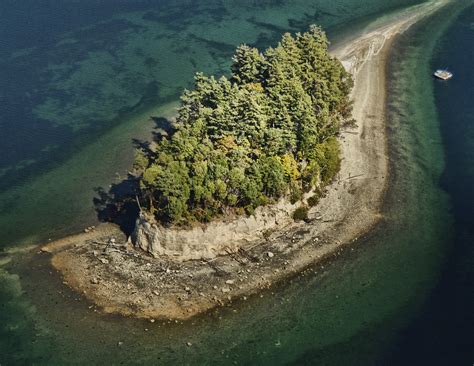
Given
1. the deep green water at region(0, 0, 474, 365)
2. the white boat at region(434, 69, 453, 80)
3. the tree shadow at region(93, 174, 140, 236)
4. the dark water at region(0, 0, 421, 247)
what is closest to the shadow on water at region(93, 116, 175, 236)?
the tree shadow at region(93, 174, 140, 236)

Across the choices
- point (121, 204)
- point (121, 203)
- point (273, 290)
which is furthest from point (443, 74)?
point (121, 204)

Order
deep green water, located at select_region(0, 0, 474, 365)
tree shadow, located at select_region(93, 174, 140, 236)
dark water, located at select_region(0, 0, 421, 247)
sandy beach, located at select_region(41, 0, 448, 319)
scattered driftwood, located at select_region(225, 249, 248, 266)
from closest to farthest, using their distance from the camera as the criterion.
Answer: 1. deep green water, located at select_region(0, 0, 474, 365)
2. sandy beach, located at select_region(41, 0, 448, 319)
3. scattered driftwood, located at select_region(225, 249, 248, 266)
4. tree shadow, located at select_region(93, 174, 140, 236)
5. dark water, located at select_region(0, 0, 421, 247)

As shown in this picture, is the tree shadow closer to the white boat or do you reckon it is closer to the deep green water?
the deep green water

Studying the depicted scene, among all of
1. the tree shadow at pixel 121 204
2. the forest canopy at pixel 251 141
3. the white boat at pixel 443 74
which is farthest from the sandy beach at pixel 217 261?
the white boat at pixel 443 74

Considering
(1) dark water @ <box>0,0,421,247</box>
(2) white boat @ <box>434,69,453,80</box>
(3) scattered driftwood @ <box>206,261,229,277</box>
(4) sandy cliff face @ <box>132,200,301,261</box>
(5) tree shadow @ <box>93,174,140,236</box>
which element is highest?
(1) dark water @ <box>0,0,421,247</box>

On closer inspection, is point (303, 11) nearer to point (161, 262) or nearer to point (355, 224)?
point (355, 224)

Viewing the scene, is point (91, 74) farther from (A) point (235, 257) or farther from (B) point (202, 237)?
(A) point (235, 257)

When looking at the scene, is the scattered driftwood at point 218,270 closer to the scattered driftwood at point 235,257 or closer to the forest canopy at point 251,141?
the scattered driftwood at point 235,257

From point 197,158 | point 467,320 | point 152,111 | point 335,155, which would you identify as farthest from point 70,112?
point 467,320
